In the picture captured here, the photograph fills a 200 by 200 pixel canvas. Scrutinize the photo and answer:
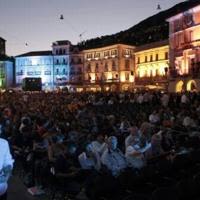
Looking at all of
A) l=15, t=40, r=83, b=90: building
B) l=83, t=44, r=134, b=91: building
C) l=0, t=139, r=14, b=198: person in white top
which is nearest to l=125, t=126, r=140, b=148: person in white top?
l=0, t=139, r=14, b=198: person in white top

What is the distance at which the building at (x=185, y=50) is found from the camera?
5462 centimetres

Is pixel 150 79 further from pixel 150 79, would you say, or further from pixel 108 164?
pixel 108 164

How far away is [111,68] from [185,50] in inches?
1503

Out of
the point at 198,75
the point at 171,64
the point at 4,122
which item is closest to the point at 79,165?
the point at 4,122

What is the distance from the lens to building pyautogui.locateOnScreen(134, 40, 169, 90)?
2901 inches

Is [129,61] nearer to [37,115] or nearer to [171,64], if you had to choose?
[171,64]

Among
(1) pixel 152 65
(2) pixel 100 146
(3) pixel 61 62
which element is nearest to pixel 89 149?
(2) pixel 100 146

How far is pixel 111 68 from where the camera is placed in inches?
3743

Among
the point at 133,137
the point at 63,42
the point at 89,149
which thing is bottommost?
the point at 89,149

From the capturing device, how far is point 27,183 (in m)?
11.6

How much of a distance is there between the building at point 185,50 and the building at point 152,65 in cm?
886

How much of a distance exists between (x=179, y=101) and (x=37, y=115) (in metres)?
10.0

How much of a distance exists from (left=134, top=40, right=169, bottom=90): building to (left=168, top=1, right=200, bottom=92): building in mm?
8858

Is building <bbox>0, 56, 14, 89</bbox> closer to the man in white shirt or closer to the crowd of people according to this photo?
the crowd of people
